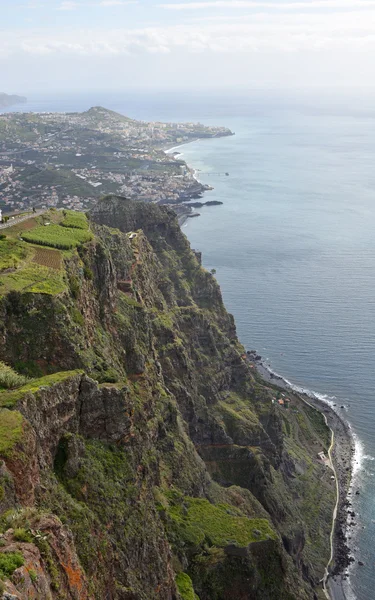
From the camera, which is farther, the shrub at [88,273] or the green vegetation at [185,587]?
the shrub at [88,273]

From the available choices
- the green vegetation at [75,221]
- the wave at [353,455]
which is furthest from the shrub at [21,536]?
the wave at [353,455]

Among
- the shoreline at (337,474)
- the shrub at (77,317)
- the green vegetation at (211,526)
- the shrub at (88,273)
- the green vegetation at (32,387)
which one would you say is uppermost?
the shrub at (88,273)

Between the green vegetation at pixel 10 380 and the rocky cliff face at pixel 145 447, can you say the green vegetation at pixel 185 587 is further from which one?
the green vegetation at pixel 10 380

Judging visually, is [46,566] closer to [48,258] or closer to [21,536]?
[21,536]

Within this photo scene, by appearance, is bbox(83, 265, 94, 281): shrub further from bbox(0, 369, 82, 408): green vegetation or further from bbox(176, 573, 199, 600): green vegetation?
bbox(176, 573, 199, 600): green vegetation

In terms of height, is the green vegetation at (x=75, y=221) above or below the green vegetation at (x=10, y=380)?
above

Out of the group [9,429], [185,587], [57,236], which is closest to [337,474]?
[185,587]
